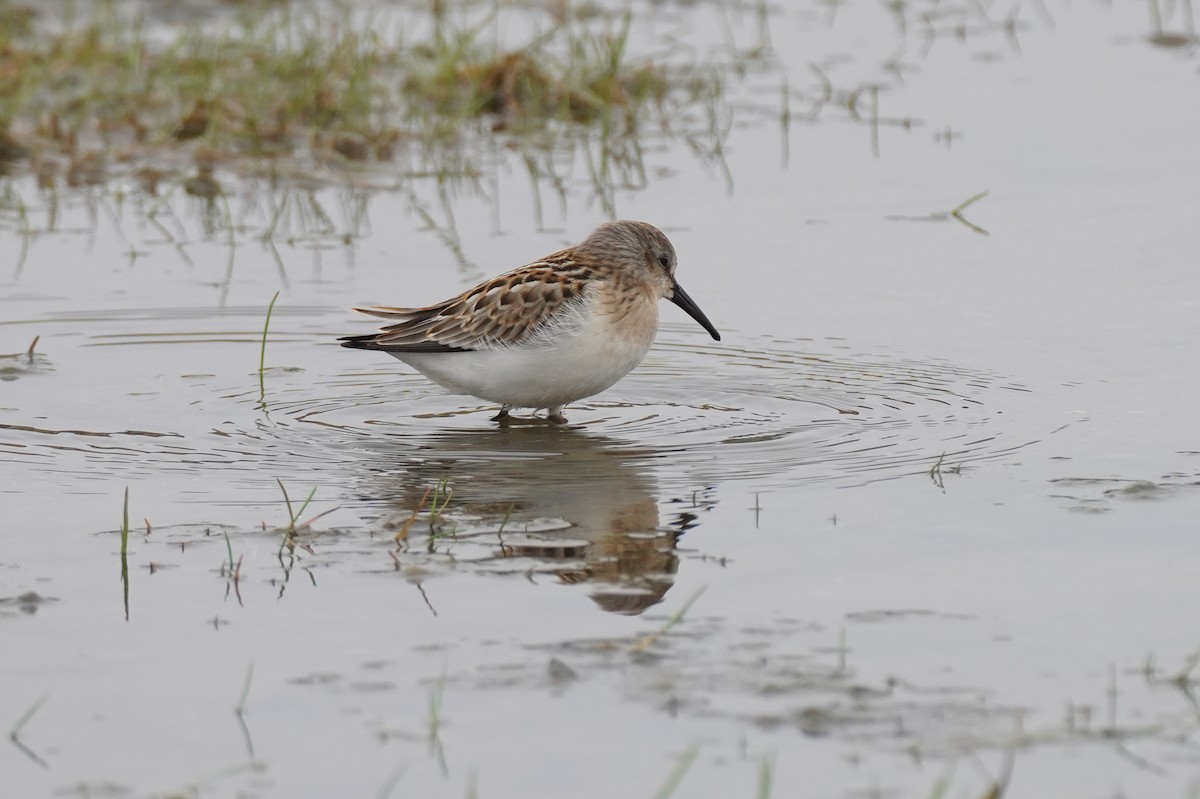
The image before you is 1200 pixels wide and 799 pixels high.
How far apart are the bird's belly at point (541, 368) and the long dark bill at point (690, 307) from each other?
0.65 meters

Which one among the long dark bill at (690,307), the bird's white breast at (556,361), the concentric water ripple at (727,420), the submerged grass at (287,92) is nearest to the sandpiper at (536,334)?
the bird's white breast at (556,361)

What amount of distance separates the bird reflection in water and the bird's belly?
183 mm

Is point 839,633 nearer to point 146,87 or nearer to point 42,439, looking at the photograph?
point 42,439

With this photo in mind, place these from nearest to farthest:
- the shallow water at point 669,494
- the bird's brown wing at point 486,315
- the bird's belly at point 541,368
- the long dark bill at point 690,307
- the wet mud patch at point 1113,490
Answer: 1. the shallow water at point 669,494
2. the wet mud patch at point 1113,490
3. the bird's belly at point 541,368
4. the bird's brown wing at point 486,315
5. the long dark bill at point 690,307

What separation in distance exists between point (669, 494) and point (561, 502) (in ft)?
1.39

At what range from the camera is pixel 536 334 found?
28.1 feet

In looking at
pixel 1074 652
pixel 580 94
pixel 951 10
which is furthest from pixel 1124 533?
pixel 951 10

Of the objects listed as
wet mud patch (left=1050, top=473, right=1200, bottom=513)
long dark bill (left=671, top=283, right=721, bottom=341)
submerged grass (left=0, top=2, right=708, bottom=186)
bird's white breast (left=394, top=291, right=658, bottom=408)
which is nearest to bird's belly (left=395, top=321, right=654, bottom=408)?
bird's white breast (left=394, top=291, right=658, bottom=408)

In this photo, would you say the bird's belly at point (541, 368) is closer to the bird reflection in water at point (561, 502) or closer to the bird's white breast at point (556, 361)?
the bird's white breast at point (556, 361)

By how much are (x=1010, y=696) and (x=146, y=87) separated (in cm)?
1017

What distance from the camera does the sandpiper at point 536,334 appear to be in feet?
27.9

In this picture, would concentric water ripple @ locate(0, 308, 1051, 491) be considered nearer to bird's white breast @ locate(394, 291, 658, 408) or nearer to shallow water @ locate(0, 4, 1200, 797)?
shallow water @ locate(0, 4, 1200, 797)

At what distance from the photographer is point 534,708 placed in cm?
522

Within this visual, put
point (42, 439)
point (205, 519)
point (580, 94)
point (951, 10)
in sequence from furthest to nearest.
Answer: point (951, 10)
point (580, 94)
point (42, 439)
point (205, 519)
